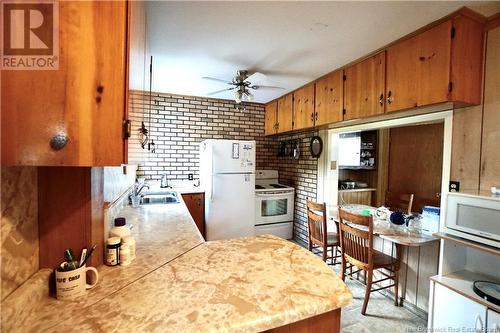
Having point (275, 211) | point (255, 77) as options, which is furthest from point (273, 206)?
point (255, 77)

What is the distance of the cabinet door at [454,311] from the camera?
142 centimetres

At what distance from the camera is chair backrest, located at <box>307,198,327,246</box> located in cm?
258

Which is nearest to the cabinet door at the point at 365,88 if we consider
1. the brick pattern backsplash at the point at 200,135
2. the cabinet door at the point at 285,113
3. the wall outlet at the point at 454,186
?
the wall outlet at the point at 454,186

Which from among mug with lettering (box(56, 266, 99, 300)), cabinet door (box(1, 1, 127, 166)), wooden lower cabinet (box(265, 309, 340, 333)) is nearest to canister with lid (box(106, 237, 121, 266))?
mug with lettering (box(56, 266, 99, 300))

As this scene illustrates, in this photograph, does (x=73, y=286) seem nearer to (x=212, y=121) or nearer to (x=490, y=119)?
(x=490, y=119)

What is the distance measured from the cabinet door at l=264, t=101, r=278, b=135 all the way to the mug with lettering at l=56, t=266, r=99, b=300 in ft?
11.3

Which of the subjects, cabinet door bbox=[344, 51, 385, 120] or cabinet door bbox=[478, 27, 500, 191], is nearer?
cabinet door bbox=[478, 27, 500, 191]

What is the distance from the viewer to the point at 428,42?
1.66 meters

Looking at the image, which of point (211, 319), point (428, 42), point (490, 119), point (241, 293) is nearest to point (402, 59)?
point (428, 42)

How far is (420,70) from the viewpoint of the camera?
5.57 ft

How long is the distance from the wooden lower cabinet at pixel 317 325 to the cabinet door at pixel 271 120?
3.31 meters

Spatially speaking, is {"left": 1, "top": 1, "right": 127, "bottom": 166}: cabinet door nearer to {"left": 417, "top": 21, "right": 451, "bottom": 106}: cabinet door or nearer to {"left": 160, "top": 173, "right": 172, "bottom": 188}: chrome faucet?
{"left": 417, "top": 21, "right": 451, "bottom": 106}: cabinet door

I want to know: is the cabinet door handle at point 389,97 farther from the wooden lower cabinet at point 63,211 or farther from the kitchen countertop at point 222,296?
the wooden lower cabinet at point 63,211

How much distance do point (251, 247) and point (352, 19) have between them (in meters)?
1.67
